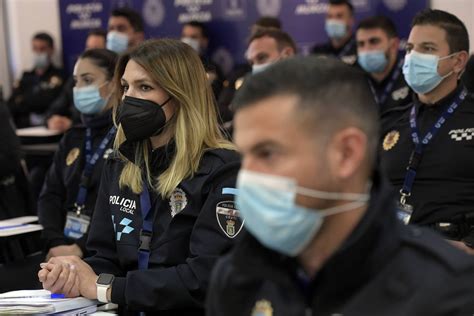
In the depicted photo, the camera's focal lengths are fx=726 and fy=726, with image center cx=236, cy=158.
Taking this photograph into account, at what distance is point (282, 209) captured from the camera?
1.43 metres

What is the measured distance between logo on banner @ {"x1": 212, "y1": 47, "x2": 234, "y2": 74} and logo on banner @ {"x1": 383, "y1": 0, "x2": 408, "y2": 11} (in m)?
1.89

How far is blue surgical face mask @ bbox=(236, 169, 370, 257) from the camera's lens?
1418 mm

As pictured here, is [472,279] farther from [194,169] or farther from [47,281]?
[47,281]

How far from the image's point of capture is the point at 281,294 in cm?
154

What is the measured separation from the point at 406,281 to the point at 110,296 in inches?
50.3

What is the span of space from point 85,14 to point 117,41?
218cm

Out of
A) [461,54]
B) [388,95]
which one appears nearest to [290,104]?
[461,54]

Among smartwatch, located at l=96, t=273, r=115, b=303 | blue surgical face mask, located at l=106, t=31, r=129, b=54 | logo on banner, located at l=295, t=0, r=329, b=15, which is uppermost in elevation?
logo on banner, located at l=295, t=0, r=329, b=15

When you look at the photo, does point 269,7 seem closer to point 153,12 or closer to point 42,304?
point 153,12

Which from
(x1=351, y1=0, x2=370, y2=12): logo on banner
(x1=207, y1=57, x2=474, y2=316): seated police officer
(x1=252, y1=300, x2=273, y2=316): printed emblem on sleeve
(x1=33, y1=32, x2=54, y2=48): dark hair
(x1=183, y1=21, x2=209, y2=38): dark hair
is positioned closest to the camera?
(x1=207, y1=57, x2=474, y2=316): seated police officer

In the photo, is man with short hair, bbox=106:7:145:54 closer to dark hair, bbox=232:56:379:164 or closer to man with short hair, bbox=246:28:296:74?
man with short hair, bbox=246:28:296:74

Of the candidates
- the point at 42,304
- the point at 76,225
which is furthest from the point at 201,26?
the point at 42,304

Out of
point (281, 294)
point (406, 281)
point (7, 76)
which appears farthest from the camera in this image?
point (7, 76)

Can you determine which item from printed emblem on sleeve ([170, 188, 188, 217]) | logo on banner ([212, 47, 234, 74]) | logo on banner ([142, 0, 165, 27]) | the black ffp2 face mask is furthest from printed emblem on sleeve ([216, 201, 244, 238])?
logo on banner ([142, 0, 165, 27])
